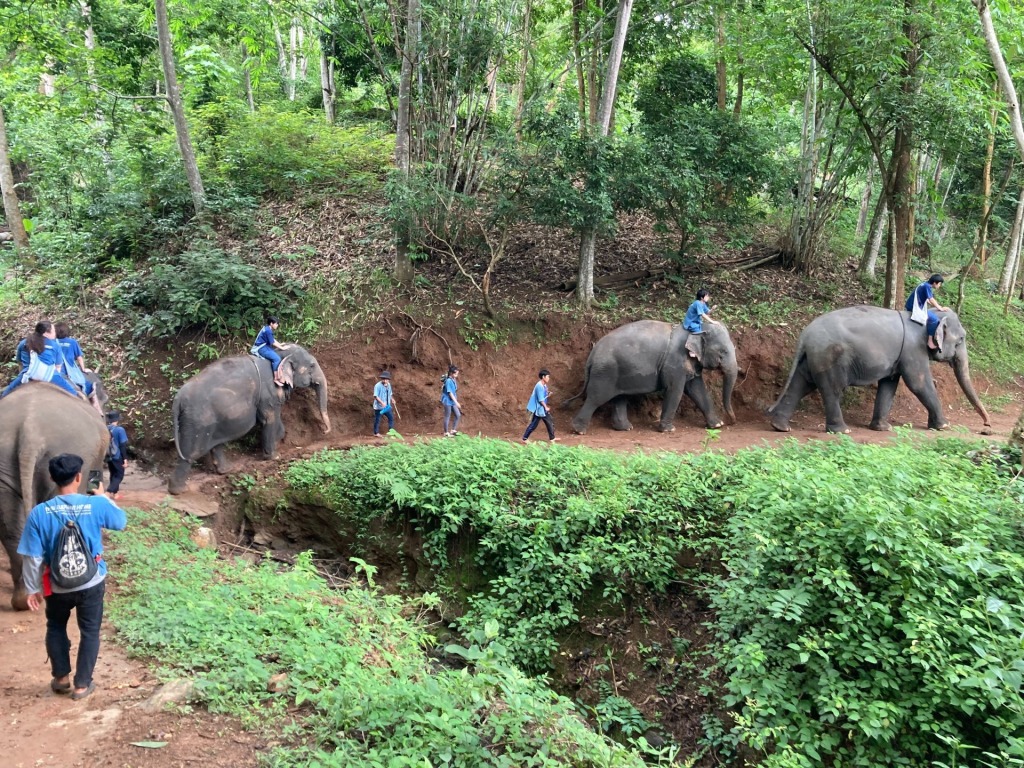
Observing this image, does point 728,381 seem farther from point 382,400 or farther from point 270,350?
point 270,350

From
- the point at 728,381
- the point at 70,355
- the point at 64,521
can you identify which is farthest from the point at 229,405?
the point at 728,381

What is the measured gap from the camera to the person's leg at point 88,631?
3939mm

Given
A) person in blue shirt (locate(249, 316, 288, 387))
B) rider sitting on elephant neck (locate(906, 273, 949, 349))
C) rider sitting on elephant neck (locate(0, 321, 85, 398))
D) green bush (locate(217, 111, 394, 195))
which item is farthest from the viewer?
green bush (locate(217, 111, 394, 195))

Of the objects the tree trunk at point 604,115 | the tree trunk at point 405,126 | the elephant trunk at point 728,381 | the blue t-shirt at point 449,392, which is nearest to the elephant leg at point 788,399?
the elephant trunk at point 728,381

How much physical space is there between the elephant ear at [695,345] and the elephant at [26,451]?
786 cm

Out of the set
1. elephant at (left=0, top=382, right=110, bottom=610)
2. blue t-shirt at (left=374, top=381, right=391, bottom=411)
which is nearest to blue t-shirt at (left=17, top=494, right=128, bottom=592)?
elephant at (left=0, top=382, right=110, bottom=610)

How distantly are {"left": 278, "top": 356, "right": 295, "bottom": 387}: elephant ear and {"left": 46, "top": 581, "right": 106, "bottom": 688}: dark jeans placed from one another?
5.62 meters

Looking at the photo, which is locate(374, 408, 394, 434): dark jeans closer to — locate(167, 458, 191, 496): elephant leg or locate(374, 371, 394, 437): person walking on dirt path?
locate(374, 371, 394, 437): person walking on dirt path

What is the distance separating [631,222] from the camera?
1470 cm

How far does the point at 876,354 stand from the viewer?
9.99m

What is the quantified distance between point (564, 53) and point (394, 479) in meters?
10.4

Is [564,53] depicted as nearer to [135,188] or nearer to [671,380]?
[671,380]

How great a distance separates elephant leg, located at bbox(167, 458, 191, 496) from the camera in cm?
834

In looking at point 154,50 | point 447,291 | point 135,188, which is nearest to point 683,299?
point 447,291
